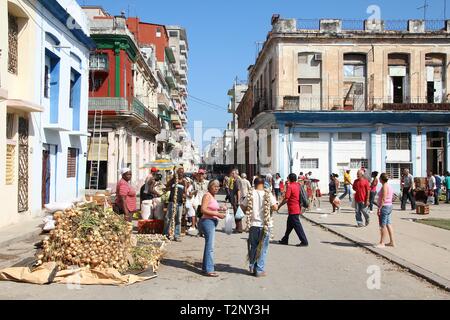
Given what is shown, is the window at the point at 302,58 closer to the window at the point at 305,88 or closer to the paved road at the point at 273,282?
the window at the point at 305,88

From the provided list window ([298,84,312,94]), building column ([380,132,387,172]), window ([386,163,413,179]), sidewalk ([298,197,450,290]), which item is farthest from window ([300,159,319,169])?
sidewalk ([298,197,450,290])

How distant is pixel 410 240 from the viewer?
12062 mm

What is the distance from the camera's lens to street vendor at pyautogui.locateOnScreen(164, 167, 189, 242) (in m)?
12.1

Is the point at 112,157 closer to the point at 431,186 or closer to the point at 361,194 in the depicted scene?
the point at 431,186

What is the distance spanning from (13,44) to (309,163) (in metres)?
21.1

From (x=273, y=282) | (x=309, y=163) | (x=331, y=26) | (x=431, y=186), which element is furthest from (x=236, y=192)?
(x=331, y=26)

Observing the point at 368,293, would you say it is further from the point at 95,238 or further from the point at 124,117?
the point at 124,117

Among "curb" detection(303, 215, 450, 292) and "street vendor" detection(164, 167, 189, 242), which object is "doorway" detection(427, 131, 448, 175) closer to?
Answer: "curb" detection(303, 215, 450, 292)

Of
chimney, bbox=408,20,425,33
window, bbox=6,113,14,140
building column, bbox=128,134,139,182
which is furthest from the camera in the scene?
building column, bbox=128,134,139,182

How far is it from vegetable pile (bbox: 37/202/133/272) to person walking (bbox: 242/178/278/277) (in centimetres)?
207

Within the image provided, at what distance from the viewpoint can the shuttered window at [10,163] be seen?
13.2 m

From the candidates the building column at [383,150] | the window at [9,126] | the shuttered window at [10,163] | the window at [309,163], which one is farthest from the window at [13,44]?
the building column at [383,150]

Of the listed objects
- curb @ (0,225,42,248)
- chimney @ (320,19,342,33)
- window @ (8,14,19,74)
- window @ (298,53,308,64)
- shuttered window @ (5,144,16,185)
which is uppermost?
chimney @ (320,19,342,33)

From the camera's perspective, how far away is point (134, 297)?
658 centimetres
